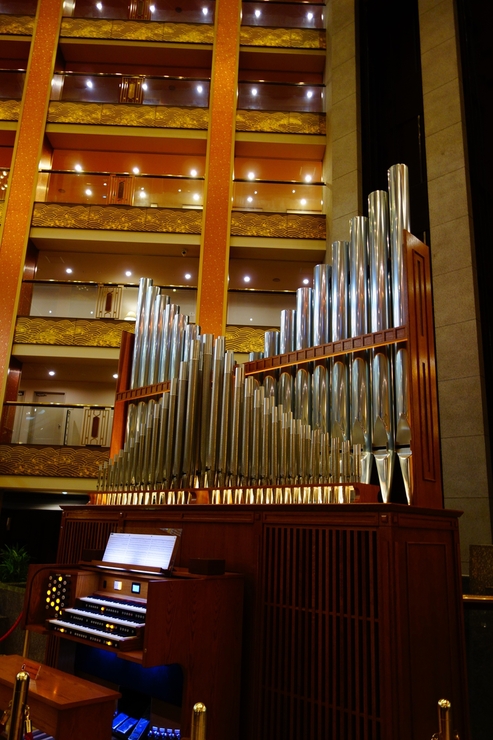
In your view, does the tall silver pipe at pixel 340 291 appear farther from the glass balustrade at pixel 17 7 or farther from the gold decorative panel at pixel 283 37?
the glass balustrade at pixel 17 7

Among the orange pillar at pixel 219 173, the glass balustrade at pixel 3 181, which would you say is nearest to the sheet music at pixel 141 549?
the orange pillar at pixel 219 173

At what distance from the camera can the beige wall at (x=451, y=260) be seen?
7840 millimetres

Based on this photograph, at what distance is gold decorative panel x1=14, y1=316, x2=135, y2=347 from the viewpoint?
11.6m

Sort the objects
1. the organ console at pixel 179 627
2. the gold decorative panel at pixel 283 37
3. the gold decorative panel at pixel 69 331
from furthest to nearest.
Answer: the gold decorative panel at pixel 283 37, the gold decorative panel at pixel 69 331, the organ console at pixel 179 627

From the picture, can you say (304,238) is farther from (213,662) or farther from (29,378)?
(213,662)

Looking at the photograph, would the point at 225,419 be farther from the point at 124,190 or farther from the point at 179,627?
the point at 124,190

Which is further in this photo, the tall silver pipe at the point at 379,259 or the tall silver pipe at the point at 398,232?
the tall silver pipe at the point at 379,259

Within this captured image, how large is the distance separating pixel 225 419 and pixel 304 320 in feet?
3.66

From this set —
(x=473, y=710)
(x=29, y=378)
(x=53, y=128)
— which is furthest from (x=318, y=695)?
(x=53, y=128)

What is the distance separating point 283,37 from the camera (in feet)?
44.8

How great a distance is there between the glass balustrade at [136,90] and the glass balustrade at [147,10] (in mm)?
1846

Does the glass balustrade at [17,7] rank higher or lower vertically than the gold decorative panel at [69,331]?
higher

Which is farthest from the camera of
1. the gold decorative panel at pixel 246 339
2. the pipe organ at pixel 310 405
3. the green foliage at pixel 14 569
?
the gold decorative panel at pixel 246 339

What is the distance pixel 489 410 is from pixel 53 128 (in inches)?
422
